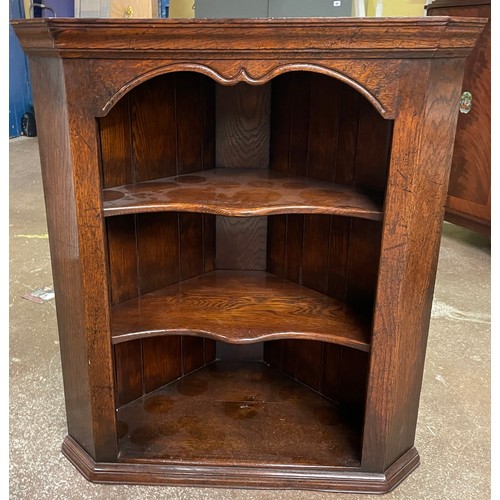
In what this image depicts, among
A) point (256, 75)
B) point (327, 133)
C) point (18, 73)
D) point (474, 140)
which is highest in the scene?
point (18, 73)

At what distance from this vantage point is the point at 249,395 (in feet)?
6.43

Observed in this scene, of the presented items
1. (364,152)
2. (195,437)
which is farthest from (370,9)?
(195,437)

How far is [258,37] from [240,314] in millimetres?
781

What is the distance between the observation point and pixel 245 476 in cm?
161

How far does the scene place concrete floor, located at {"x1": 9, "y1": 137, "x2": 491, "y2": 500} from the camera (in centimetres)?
159

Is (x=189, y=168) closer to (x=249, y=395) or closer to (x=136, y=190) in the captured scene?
(x=136, y=190)

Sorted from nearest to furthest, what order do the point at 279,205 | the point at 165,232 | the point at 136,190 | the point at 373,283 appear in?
the point at 279,205 < the point at 136,190 < the point at 373,283 < the point at 165,232

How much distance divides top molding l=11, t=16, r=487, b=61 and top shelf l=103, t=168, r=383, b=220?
36 cm

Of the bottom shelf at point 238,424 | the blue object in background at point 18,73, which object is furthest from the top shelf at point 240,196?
the blue object in background at point 18,73

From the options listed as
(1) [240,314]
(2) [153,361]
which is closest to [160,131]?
(1) [240,314]

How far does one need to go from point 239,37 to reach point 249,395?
1203mm

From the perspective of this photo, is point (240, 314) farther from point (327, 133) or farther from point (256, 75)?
point (256, 75)

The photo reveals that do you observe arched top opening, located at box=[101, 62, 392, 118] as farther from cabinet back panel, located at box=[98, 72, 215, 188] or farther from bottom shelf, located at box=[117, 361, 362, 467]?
bottom shelf, located at box=[117, 361, 362, 467]

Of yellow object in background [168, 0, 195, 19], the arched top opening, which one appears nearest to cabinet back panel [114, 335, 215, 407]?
the arched top opening
